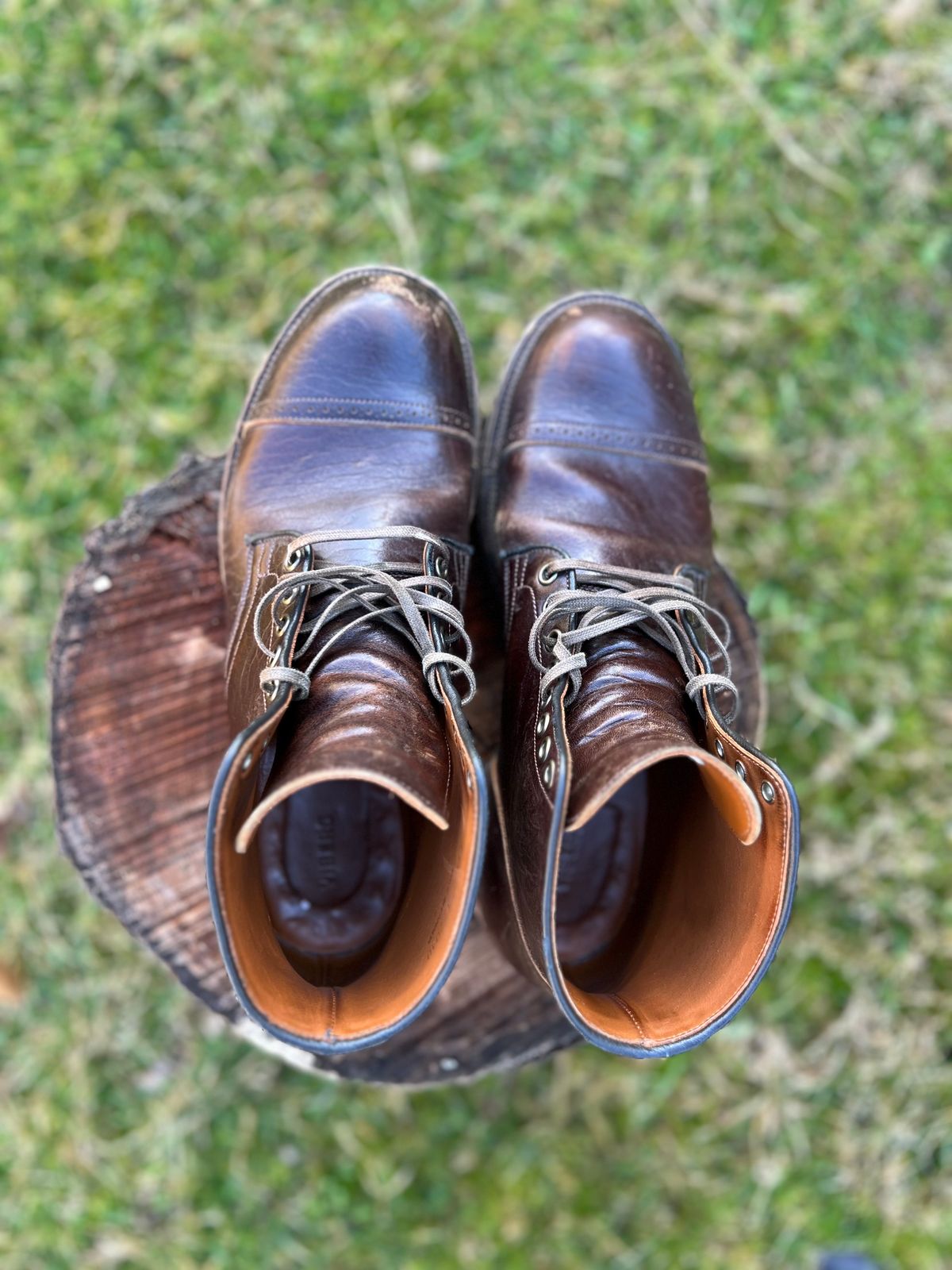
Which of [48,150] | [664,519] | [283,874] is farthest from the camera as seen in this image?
[48,150]

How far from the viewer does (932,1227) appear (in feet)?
9.09

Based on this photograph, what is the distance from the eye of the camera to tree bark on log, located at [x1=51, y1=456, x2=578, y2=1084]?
204cm

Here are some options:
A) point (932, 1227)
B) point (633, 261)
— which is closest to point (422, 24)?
point (633, 261)

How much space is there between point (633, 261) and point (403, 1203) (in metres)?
2.73

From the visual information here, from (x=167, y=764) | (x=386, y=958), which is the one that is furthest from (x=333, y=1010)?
(x=167, y=764)

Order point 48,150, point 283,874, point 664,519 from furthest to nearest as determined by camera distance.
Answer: point 48,150
point 664,519
point 283,874

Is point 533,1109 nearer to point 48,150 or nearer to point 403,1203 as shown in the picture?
point 403,1203

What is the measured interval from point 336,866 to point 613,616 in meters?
0.74

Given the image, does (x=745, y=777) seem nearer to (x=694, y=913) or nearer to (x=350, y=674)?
(x=694, y=913)

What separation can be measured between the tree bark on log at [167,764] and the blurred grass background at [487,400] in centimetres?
76

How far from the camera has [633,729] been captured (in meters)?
1.57

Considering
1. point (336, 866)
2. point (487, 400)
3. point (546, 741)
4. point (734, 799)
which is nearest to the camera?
point (734, 799)

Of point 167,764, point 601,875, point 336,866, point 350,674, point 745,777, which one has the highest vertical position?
point 350,674

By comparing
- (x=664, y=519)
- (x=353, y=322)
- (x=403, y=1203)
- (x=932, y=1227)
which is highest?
(x=353, y=322)
